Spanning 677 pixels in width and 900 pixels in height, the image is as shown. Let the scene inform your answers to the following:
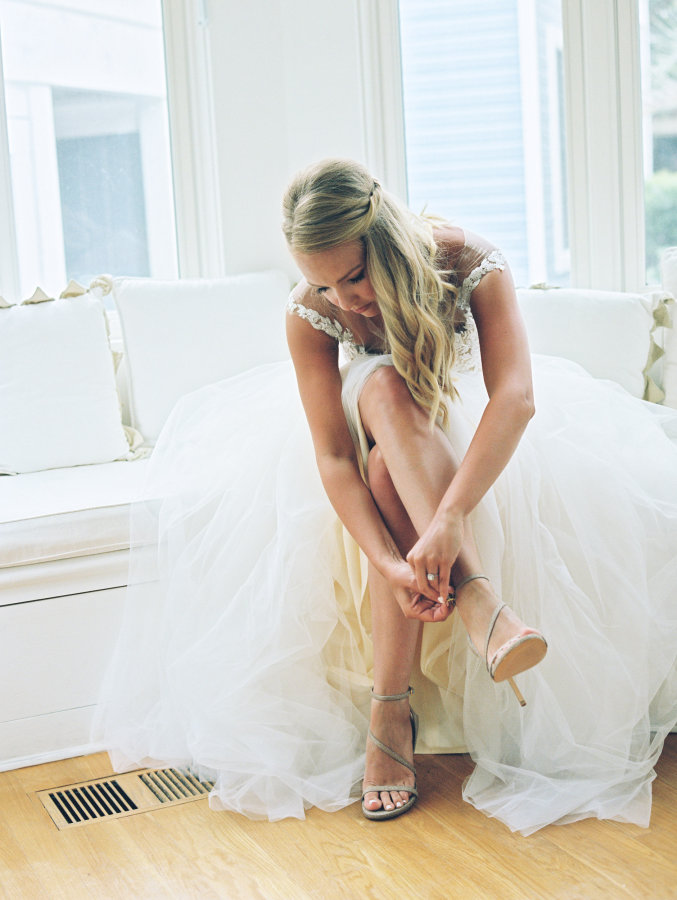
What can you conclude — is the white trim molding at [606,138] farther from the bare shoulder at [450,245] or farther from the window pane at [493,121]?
the bare shoulder at [450,245]

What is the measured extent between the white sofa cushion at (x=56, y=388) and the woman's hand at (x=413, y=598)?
3.84ft

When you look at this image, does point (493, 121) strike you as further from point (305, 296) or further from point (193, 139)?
point (305, 296)

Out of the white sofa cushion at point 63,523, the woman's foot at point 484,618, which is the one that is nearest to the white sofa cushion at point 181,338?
the white sofa cushion at point 63,523

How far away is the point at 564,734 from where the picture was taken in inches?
58.2

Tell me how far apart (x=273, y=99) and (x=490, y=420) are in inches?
66.6

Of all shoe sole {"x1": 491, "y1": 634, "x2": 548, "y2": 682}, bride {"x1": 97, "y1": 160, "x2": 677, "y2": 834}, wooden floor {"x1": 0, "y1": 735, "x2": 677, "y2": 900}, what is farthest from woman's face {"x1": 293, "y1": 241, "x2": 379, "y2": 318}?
wooden floor {"x1": 0, "y1": 735, "x2": 677, "y2": 900}

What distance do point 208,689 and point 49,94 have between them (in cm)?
186

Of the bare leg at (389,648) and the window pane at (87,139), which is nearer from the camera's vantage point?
the bare leg at (389,648)

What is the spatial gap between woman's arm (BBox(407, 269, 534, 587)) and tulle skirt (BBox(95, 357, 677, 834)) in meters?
0.11

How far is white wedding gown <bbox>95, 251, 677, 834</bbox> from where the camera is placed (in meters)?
1.51

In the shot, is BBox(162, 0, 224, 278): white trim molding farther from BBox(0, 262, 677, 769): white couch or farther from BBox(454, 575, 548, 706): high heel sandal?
BBox(454, 575, 548, 706): high heel sandal

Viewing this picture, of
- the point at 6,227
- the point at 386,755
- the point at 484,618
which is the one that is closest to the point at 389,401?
the point at 484,618

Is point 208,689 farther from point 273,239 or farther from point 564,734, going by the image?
point 273,239

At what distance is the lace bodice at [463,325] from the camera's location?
5.30ft
